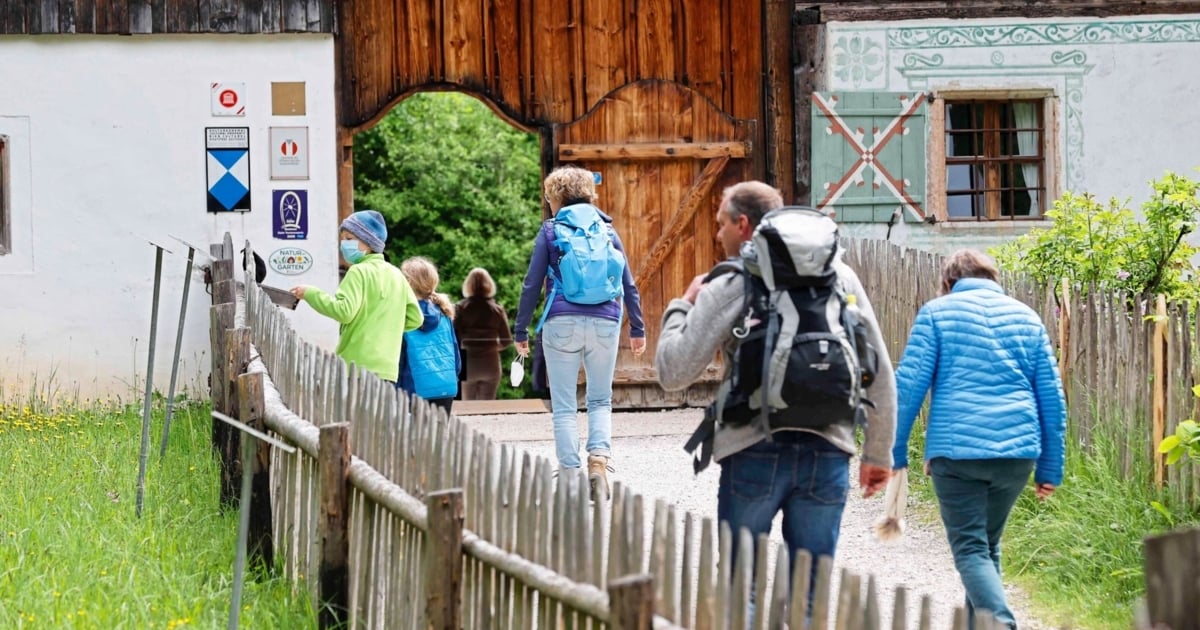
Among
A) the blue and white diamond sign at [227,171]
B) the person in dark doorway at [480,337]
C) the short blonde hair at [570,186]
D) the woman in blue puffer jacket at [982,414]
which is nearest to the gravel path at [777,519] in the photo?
the woman in blue puffer jacket at [982,414]

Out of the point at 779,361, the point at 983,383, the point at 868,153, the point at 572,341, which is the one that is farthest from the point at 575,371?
the point at 868,153

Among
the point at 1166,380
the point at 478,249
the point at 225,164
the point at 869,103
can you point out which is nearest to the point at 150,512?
the point at 1166,380

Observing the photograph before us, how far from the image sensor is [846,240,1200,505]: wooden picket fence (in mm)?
6945

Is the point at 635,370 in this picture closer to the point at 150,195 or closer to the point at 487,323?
the point at 487,323

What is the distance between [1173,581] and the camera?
8.02ft

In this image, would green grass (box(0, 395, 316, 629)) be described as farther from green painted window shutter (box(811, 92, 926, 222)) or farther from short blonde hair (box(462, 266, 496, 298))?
short blonde hair (box(462, 266, 496, 298))

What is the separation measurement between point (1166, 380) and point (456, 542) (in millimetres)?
3838

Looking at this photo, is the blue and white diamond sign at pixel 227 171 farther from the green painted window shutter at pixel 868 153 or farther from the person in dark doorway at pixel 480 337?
the green painted window shutter at pixel 868 153

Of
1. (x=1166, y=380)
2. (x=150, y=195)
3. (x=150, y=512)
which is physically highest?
(x=150, y=195)

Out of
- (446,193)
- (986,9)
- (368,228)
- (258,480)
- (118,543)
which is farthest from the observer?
(446,193)

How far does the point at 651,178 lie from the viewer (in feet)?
42.3

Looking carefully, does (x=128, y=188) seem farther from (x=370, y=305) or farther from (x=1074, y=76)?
(x=1074, y=76)

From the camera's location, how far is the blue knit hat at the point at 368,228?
7.64 meters

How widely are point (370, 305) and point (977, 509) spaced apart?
10.4 ft
